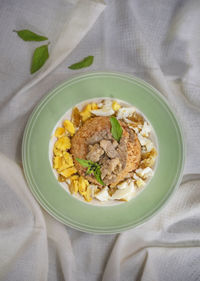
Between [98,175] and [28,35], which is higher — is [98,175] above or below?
below

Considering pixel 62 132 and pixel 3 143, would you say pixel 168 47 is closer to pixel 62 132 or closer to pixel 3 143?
pixel 62 132

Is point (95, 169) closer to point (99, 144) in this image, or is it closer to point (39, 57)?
point (99, 144)

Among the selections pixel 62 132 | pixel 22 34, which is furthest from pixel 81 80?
pixel 22 34

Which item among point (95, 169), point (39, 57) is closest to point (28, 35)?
point (39, 57)

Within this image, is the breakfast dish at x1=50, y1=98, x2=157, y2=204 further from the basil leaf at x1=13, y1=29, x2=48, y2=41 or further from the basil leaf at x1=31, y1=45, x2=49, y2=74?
the basil leaf at x1=13, y1=29, x2=48, y2=41

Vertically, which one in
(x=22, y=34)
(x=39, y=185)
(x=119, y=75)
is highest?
(x=22, y=34)

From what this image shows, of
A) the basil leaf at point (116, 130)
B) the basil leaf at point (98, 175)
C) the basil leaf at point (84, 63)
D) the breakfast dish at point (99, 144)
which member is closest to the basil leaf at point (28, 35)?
the basil leaf at point (84, 63)

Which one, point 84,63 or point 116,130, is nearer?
point 116,130
